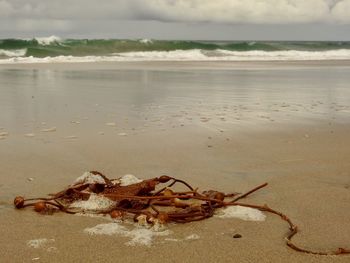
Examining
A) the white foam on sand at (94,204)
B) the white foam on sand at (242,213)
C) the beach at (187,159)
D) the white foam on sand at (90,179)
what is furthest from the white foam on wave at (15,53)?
the white foam on sand at (242,213)

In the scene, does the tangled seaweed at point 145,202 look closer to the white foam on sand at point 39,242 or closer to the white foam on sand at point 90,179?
the white foam on sand at point 90,179

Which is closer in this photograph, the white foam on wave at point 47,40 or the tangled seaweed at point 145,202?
the tangled seaweed at point 145,202

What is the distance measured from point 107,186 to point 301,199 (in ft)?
4.17

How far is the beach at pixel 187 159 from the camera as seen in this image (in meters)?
2.52

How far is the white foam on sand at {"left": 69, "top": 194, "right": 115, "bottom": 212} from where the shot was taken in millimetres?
3055

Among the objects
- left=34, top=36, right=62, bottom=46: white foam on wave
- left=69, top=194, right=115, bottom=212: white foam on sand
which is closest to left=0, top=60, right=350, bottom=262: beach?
left=69, top=194, right=115, bottom=212: white foam on sand

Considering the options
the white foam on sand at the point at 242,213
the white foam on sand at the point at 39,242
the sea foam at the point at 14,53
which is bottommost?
the sea foam at the point at 14,53

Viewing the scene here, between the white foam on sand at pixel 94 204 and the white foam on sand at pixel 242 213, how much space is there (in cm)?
66

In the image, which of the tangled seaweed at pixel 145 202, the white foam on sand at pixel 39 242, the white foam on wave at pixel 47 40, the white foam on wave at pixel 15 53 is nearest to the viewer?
the white foam on sand at pixel 39 242

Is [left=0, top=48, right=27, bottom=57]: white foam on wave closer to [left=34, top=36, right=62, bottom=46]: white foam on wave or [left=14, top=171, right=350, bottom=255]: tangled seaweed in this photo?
[left=34, top=36, right=62, bottom=46]: white foam on wave

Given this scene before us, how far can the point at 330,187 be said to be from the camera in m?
3.62

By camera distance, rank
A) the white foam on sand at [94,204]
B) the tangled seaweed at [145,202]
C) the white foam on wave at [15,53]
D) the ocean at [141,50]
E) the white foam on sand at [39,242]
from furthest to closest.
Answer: the ocean at [141,50] < the white foam on wave at [15,53] < the white foam on sand at [94,204] < the tangled seaweed at [145,202] < the white foam on sand at [39,242]

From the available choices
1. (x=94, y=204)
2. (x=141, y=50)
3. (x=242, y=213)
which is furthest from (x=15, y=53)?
(x=242, y=213)

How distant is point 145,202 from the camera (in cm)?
309
